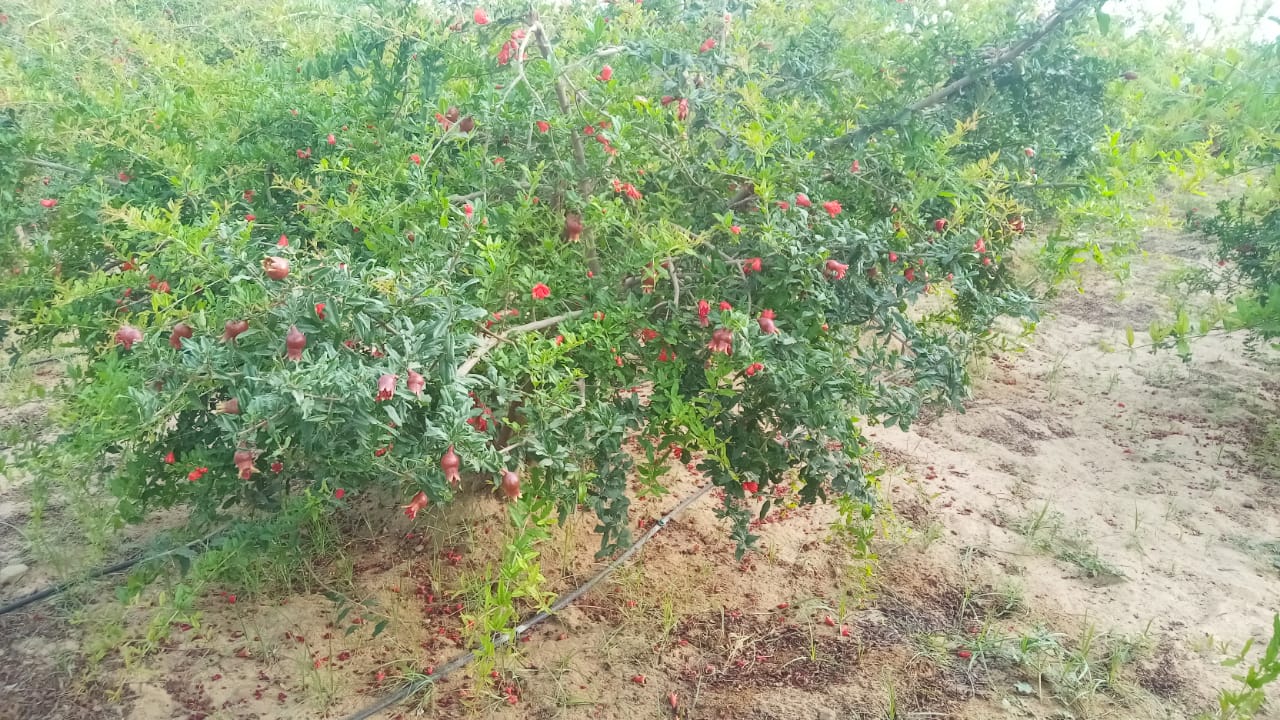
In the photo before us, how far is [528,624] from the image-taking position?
2646mm

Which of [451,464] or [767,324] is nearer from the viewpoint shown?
[451,464]

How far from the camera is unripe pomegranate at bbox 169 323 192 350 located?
1723mm

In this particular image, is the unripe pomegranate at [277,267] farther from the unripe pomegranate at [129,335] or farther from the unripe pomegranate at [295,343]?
the unripe pomegranate at [129,335]

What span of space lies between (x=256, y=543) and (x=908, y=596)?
207 cm

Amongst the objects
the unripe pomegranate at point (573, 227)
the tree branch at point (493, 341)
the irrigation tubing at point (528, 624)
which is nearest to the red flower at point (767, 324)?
the tree branch at point (493, 341)

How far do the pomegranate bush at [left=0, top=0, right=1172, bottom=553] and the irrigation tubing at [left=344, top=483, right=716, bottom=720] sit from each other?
54 cm

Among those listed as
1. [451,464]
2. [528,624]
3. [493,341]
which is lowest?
[528,624]

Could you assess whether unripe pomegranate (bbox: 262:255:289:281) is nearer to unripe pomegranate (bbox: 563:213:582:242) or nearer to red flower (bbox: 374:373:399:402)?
red flower (bbox: 374:373:399:402)

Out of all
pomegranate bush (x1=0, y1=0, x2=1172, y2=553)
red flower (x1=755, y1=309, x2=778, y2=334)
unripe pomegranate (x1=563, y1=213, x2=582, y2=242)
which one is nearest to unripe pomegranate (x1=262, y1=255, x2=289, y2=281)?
pomegranate bush (x1=0, y1=0, x2=1172, y2=553)

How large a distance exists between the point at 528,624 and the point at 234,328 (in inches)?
56.2

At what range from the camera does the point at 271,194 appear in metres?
2.83

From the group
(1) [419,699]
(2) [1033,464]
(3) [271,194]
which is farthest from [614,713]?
(2) [1033,464]

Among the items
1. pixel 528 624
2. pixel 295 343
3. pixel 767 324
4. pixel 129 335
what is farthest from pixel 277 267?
pixel 528 624

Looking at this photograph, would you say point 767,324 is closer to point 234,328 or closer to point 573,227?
point 573,227
